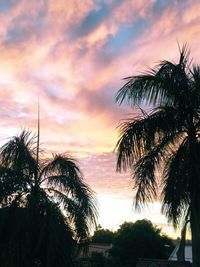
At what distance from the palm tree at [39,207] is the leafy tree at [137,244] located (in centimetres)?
4686

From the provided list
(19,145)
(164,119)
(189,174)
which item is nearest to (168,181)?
(189,174)

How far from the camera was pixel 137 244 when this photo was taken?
65.1 metres

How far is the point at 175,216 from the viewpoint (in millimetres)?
12250

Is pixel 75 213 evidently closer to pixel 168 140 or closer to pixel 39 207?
pixel 39 207

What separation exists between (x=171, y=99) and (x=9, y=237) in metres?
8.09

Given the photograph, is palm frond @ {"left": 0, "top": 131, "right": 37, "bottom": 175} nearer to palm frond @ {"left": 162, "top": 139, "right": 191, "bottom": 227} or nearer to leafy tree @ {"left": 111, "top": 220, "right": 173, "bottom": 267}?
palm frond @ {"left": 162, "top": 139, "right": 191, "bottom": 227}

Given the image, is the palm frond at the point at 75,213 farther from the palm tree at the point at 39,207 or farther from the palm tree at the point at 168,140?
the palm tree at the point at 168,140

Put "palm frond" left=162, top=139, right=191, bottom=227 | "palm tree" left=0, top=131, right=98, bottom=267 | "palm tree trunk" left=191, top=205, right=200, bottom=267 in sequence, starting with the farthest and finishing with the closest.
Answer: "palm tree" left=0, top=131, right=98, bottom=267, "palm frond" left=162, top=139, right=191, bottom=227, "palm tree trunk" left=191, top=205, right=200, bottom=267

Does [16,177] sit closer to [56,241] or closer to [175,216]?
[56,241]

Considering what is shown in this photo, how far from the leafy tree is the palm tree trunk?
173ft

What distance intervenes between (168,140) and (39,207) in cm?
653

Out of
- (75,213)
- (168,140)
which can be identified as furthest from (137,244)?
(168,140)

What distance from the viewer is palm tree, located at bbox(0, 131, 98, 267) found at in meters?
17.1

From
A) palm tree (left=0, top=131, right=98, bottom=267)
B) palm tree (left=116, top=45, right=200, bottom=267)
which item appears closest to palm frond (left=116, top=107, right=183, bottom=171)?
palm tree (left=116, top=45, right=200, bottom=267)
